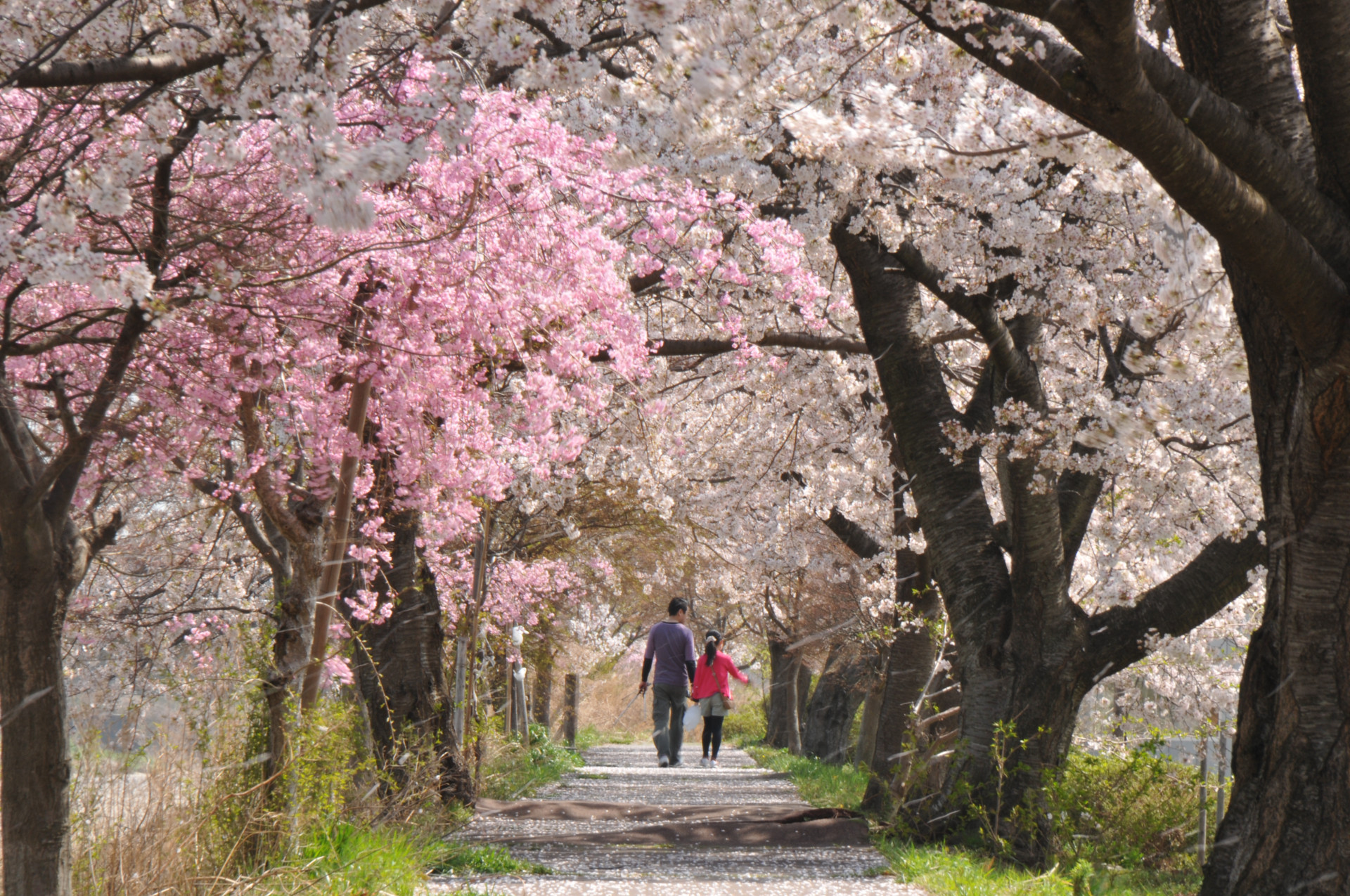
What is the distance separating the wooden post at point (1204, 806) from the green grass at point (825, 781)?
298 cm

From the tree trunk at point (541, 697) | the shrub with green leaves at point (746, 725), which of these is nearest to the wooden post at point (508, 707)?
the tree trunk at point (541, 697)

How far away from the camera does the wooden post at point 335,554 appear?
596 centimetres

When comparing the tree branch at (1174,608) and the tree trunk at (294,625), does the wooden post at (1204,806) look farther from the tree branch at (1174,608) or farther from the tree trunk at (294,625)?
the tree trunk at (294,625)

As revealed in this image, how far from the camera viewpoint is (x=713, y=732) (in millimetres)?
15977

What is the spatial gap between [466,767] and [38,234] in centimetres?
690

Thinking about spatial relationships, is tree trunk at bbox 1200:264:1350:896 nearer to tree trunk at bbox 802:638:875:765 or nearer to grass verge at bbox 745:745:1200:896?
grass verge at bbox 745:745:1200:896

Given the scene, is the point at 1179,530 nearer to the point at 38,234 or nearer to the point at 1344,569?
the point at 1344,569

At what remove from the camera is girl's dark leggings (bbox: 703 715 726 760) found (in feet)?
52.4

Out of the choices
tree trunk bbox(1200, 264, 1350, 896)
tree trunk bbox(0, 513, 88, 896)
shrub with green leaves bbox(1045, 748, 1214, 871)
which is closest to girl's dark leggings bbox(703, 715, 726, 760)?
shrub with green leaves bbox(1045, 748, 1214, 871)

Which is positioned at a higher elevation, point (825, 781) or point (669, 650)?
point (669, 650)

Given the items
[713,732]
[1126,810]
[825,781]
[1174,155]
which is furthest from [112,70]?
[713,732]

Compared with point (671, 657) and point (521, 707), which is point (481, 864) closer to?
point (671, 657)

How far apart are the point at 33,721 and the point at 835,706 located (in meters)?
19.9

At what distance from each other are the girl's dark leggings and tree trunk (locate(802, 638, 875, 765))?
14.3ft
